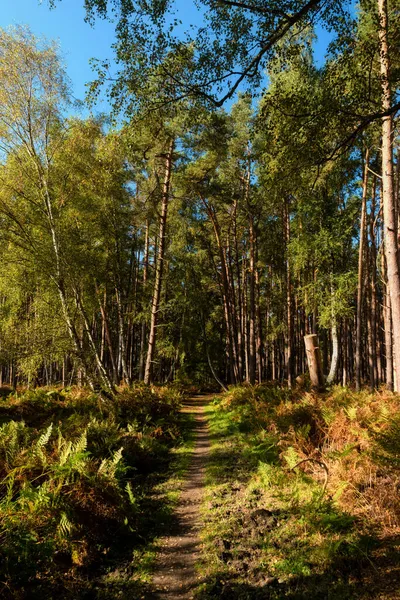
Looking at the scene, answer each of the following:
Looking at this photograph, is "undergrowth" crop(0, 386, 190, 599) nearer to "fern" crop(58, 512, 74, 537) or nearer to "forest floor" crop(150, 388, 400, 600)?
"fern" crop(58, 512, 74, 537)

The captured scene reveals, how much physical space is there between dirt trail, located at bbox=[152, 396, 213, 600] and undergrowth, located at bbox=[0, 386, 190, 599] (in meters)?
0.19

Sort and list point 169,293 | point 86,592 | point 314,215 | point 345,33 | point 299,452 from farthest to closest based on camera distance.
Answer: point 169,293
point 314,215
point 299,452
point 345,33
point 86,592

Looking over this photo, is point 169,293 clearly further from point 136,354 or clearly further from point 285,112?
point 285,112

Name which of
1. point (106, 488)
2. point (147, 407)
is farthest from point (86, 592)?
point (147, 407)

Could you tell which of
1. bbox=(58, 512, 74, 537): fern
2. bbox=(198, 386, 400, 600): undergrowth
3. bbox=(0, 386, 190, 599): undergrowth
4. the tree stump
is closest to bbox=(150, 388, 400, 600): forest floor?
bbox=(198, 386, 400, 600): undergrowth

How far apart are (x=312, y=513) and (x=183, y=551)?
155 cm

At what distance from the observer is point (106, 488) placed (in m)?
4.75

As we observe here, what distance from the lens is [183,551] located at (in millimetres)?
3844

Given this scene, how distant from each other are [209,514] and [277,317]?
2061cm

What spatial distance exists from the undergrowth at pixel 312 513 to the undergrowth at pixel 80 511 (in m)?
0.90

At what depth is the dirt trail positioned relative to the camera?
10.6 feet

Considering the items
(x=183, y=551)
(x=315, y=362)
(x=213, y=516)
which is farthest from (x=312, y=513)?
(x=315, y=362)

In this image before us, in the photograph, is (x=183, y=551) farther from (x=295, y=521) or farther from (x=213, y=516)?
(x=295, y=521)

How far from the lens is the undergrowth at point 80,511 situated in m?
3.18
